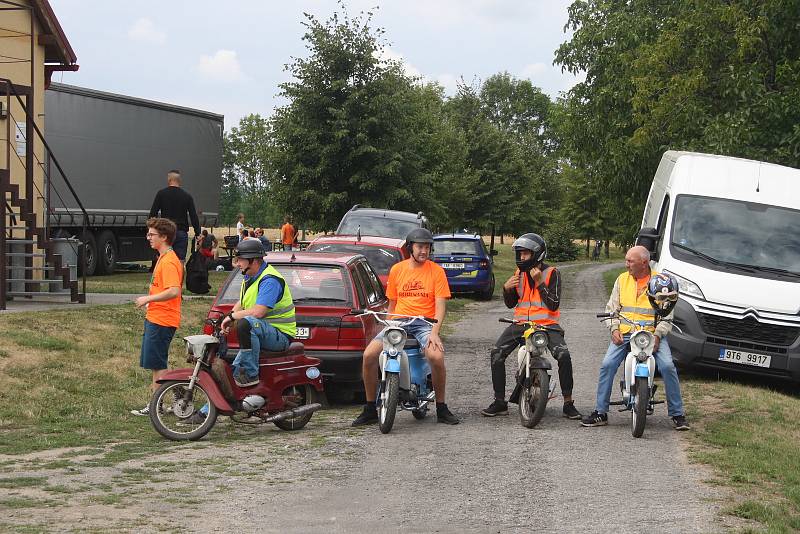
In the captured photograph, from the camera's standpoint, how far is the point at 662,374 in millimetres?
10633

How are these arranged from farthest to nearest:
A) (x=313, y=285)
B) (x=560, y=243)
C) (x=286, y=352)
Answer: (x=560, y=243), (x=313, y=285), (x=286, y=352)

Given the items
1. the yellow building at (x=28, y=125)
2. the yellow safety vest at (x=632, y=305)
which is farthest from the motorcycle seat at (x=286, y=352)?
the yellow building at (x=28, y=125)

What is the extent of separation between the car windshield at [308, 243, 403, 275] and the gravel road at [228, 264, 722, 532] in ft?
18.0

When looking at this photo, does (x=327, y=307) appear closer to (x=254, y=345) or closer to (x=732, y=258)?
(x=254, y=345)

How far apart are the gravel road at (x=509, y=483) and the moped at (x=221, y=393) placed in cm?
80

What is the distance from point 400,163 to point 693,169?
1692 cm

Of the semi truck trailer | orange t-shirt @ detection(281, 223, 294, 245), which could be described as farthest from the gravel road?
orange t-shirt @ detection(281, 223, 294, 245)

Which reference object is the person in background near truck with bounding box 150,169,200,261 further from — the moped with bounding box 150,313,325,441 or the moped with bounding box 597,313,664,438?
the moped with bounding box 597,313,664,438

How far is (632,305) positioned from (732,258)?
15.1 feet

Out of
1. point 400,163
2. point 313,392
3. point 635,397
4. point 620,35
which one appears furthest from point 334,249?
point 620,35

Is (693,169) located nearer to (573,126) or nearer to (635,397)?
(635,397)

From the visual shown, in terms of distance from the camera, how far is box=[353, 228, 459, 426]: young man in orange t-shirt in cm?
1062

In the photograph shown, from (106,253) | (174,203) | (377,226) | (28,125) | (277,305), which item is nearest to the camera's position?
(277,305)

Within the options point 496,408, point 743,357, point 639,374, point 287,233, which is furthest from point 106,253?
point 639,374
